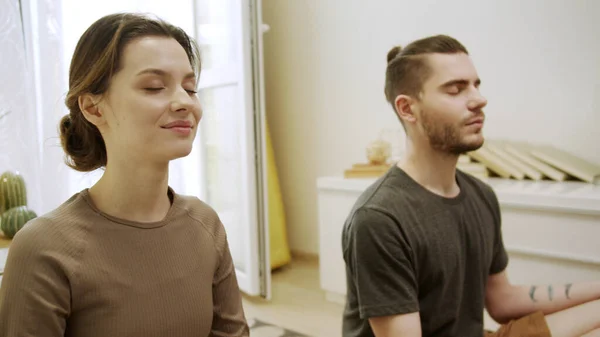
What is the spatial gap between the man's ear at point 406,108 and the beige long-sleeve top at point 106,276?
0.57 m

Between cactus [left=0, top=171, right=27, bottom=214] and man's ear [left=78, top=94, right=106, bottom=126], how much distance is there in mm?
800

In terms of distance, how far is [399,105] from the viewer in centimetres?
124

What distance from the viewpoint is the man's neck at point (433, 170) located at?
3.89ft

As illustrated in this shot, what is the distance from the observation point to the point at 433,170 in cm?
119

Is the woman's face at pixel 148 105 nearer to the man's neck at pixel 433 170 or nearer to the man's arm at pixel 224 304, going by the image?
the man's arm at pixel 224 304

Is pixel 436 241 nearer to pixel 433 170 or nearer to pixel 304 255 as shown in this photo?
pixel 433 170

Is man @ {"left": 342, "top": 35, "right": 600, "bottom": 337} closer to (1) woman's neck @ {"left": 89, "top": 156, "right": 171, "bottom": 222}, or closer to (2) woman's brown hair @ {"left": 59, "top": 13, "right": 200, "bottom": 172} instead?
(1) woman's neck @ {"left": 89, "top": 156, "right": 171, "bottom": 222}

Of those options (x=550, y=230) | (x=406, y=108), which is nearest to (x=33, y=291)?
(x=406, y=108)

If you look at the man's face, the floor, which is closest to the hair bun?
the man's face

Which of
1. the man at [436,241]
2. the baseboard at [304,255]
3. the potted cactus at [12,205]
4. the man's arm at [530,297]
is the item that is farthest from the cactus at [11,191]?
the baseboard at [304,255]

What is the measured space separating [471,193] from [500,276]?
0.23m

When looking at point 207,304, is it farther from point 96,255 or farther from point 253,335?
point 253,335

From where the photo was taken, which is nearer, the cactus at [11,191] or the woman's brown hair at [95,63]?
the woman's brown hair at [95,63]

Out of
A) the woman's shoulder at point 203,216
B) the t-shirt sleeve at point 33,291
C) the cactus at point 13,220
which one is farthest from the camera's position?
the cactus at point 13,220
